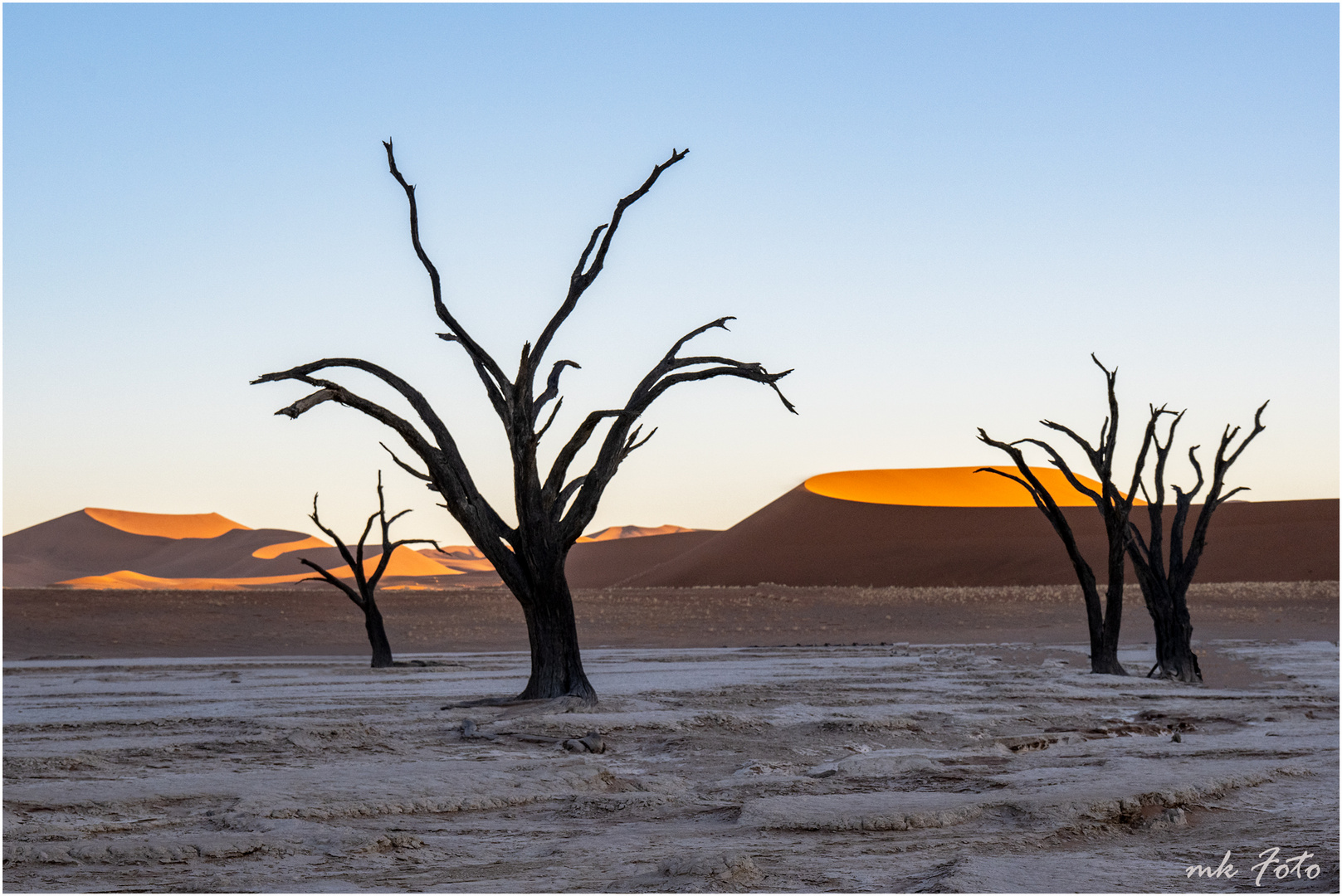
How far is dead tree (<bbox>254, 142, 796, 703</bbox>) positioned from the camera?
41.7 feet

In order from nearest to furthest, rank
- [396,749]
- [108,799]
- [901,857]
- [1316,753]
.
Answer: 1. [901,857]
2. [108,799]
3. [1316,753]
4. [396,749]

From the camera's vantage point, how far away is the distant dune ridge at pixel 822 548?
69688mm

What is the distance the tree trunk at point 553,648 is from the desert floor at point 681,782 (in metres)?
0.48

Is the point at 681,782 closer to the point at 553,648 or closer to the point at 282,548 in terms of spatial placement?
the point at 553,648

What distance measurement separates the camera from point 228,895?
5156 mm

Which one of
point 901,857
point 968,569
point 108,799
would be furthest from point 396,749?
point 968,569

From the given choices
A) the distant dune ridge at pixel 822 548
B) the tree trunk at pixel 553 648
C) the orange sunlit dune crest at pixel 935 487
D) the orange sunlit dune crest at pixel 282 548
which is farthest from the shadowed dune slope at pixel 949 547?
the tree trunk at pixel 553 648

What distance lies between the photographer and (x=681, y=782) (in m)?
8.19

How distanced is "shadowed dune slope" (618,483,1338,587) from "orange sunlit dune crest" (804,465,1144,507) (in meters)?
16.6

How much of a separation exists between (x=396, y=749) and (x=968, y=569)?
215ft

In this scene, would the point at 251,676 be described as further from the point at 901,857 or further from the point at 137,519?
the point at 137,519

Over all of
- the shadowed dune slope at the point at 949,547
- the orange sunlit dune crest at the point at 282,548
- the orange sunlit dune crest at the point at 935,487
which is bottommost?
the shadowed dune slope at the point at 949,547

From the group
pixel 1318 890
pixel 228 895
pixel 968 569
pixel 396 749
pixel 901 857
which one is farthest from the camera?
pixel 968 569
